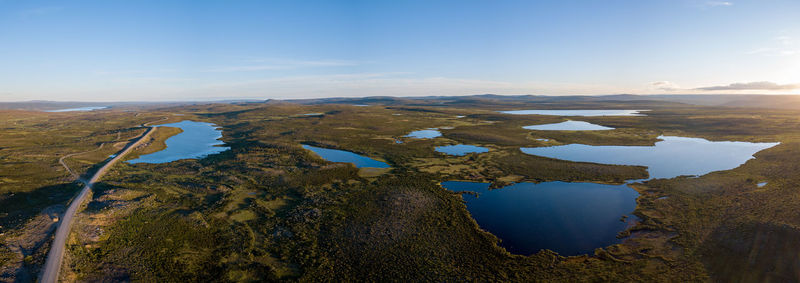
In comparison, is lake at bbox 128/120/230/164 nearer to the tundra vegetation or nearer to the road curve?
the tundra vegetation

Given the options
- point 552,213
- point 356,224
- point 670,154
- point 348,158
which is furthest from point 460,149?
point 356,224

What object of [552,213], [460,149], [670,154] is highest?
[460,149]

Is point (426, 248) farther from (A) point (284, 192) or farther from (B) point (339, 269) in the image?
(A) point (284, 192)

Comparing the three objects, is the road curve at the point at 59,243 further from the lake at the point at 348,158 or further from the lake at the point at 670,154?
the lake at the point at 670,154

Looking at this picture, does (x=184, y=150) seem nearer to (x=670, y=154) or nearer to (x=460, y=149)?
(x=460, y=149)

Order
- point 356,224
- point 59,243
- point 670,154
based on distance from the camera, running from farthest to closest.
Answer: point 670,154
point 356,224
point 59,243

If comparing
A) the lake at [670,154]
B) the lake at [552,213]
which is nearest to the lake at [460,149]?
the lake at [670,154]
